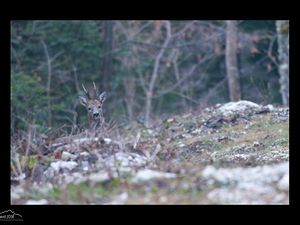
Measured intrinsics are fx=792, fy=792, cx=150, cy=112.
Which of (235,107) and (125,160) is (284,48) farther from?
(125,160)

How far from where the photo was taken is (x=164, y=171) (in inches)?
337

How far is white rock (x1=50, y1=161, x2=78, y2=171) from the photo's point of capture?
382 inches

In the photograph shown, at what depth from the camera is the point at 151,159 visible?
377 inches

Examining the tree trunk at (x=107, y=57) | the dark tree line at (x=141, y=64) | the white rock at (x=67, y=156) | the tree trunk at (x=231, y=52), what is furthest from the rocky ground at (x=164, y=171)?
the tree trunk at (x=107, y=57)

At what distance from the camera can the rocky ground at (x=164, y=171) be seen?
780cm

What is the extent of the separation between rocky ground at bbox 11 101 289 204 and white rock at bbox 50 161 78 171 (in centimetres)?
1

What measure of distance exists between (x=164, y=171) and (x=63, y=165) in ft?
5.63

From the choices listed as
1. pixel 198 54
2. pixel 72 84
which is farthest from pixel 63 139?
pixel 198 54

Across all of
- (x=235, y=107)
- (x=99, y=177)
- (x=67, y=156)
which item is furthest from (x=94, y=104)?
(x=99, y=177)

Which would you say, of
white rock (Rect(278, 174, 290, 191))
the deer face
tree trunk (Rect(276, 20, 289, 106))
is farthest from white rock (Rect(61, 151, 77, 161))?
tree trunk (Rect(276, 20, 289, 106))
